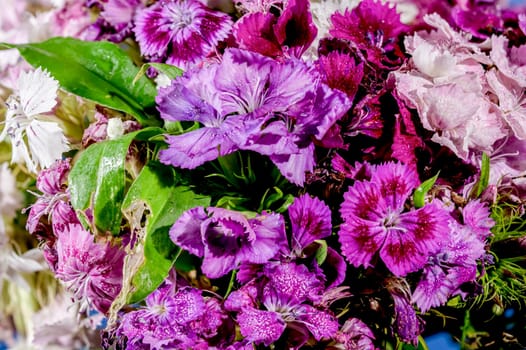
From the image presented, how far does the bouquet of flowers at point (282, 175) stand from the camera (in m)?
0.60

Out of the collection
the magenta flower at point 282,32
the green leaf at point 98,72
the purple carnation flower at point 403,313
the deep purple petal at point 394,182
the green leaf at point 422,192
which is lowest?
the purple carnation flower at point 403,313

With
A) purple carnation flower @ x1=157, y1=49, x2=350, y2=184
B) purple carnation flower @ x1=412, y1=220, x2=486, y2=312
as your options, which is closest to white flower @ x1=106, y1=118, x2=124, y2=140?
purple carnation flower @ x1=157, y1=49, x2=350, y2=184

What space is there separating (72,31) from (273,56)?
1.33 ft

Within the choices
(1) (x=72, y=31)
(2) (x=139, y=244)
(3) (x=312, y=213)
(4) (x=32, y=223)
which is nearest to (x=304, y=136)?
(3) (x=312, y=213)

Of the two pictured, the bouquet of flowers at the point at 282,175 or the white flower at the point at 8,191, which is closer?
the bouquet of flowers at the point at 282,175

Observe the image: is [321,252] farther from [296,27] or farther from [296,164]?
[296,27]

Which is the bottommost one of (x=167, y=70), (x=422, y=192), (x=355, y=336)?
(x=355, y=336)

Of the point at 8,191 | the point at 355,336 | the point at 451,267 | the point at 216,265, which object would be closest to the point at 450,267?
the point at 451,267

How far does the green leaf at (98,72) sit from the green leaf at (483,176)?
0.32m

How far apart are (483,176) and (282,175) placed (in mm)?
189

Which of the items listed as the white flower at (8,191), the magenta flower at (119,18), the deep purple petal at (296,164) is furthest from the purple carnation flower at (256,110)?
the white flower at (8,191)

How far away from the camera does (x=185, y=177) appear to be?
0.67 meters

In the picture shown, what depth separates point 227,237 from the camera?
604mm

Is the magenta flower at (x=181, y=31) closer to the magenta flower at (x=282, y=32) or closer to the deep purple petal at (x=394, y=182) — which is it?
the magenta flower at (x=282, y=32)
